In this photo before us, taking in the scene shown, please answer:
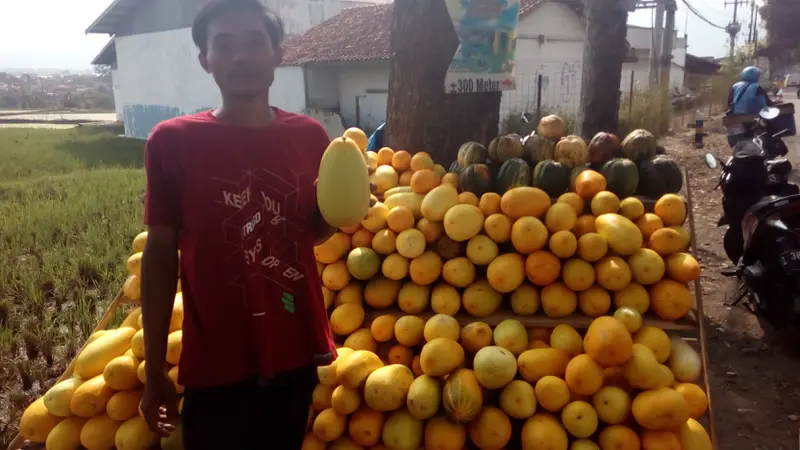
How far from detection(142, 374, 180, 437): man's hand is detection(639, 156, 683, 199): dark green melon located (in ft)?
7.99

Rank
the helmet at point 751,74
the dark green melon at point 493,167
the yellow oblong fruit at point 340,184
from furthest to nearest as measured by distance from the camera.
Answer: the helmet at point 751,74 → the dark green melon at point 493,167 → the yellow oblong fruit at point 340,184

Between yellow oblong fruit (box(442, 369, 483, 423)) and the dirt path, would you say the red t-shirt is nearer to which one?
yellow oblong fruit (box(442, 369, 483, 423))

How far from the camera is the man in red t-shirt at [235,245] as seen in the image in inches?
62.2

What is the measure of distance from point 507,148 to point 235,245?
183 centimetres

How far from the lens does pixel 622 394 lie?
2.21 metres

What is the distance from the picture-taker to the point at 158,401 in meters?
1.73

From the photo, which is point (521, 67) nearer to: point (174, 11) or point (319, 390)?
point (174, 11)

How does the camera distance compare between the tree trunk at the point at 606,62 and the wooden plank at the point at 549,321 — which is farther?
the tree trunk at the point at 606,62

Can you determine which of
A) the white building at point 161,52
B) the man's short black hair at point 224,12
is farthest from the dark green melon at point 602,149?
the white building at point 161,52

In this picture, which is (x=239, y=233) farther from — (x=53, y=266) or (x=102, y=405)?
(x=53, y=266)

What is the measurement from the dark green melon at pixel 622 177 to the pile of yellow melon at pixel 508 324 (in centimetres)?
14

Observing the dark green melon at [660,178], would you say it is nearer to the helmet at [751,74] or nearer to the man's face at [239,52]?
the man's face at [239,52]

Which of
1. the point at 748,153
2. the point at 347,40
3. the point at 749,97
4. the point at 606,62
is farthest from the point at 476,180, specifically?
the point at 347,40

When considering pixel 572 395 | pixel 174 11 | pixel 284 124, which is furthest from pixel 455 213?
pixel 174 11
